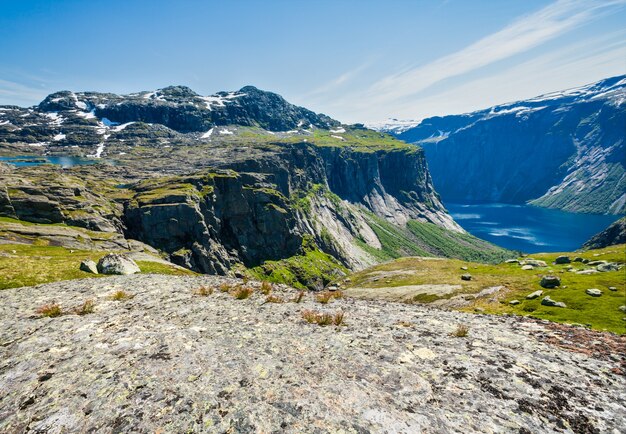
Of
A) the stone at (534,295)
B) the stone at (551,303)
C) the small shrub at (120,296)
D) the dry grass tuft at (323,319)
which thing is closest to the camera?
the dry grass tuft at (323,319)

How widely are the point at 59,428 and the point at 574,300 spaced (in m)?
57.1

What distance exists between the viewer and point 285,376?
11797 millimetres

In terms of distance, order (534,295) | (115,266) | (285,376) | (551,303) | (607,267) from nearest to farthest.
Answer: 1. (285,376)
2. (115,266)
3. (551,303)
4. (534,295)
5. (607,267)

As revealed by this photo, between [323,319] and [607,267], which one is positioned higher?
[323,319]

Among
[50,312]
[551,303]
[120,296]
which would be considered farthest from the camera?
[551,303]

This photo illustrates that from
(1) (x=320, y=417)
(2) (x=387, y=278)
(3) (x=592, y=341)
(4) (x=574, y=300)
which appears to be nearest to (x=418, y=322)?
(3) (x=592, y=341)

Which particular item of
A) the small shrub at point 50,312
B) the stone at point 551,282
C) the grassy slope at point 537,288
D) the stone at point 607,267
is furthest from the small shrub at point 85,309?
the stone at point 607,267

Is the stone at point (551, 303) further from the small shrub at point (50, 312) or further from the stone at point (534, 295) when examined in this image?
the small shrub at point (50, 312)

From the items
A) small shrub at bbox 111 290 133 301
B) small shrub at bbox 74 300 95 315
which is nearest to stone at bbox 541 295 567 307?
small shrub at bbox 111 290 133 301

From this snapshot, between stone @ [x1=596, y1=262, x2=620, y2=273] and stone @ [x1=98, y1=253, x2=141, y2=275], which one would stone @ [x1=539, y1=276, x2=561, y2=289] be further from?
stone @ [x1=98, y1=253, x2=141, y2=275]

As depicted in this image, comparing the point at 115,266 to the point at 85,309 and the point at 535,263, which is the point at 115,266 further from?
the point at 535,263

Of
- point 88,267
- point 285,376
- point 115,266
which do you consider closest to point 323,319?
point 285,376

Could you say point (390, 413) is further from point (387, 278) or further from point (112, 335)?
point (387, 278)

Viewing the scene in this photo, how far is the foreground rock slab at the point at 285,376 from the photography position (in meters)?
9.47
